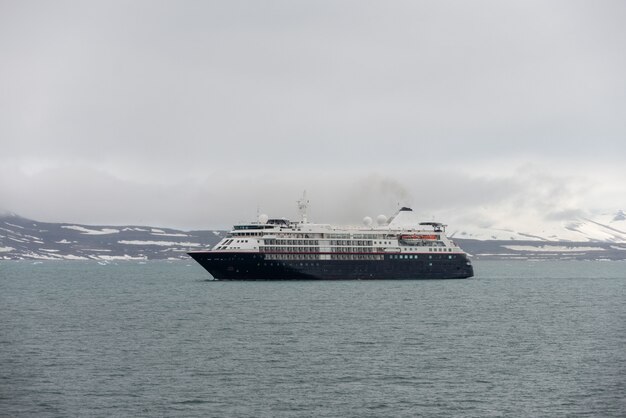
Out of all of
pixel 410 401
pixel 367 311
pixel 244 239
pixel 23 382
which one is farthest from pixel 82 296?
pixel 410 401

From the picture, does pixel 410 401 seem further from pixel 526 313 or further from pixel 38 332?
pixel 526 313

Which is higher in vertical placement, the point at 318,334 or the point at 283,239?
the point at 283,239

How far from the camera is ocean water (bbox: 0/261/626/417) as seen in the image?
48.5 meters

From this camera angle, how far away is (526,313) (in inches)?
3912

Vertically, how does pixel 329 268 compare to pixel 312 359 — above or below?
above

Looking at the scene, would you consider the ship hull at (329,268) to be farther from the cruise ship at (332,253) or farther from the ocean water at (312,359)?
the ocean water at (312,359)

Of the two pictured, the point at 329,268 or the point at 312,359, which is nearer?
the point at 312,359

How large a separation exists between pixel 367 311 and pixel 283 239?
48056 mm

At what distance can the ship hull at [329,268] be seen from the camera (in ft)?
465

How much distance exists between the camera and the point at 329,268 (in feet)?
484

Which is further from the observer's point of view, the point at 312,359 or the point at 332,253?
the point at 332,253

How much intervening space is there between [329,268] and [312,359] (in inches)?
3339

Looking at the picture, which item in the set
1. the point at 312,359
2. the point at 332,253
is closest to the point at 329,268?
the point at 332,253

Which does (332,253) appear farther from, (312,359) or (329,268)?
(312,359)
